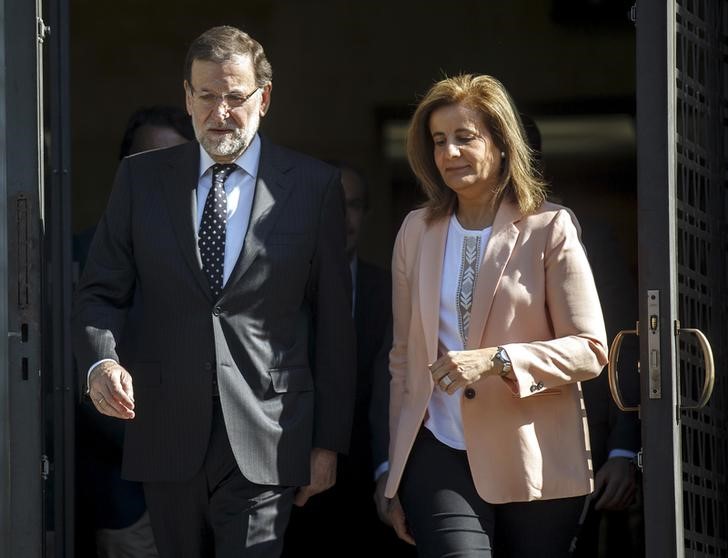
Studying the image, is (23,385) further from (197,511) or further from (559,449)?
(559,449)

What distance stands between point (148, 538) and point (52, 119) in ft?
4.94

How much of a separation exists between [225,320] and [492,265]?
2.49 feet

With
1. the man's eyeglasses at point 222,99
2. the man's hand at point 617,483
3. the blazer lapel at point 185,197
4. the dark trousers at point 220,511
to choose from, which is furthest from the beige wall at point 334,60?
the dark trousers at point 220,511

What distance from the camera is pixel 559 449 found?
3.73 metres

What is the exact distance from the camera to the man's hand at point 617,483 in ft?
14.7

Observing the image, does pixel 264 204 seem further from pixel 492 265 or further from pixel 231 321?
pixel 492 265

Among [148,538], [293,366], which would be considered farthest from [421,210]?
[148,538]

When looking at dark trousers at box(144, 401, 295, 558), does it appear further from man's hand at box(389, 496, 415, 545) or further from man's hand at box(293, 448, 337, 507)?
man's hand at box(389, 496, 415, 545)

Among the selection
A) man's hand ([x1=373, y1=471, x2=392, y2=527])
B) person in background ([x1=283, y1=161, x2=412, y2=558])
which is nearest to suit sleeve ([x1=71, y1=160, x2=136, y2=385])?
man's hand ([x1=373, y1=471, x2=392, y2=527])

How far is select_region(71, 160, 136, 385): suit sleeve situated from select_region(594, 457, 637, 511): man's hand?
1.68 metres

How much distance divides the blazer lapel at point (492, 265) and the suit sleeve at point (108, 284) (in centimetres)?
99

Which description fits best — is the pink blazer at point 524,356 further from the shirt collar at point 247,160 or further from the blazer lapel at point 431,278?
the shirt collar at point 247,160

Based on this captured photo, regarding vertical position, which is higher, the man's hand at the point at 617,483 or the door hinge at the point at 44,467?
the door hinge at the point at 44,467

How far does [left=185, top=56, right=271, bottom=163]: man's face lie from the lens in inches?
151
